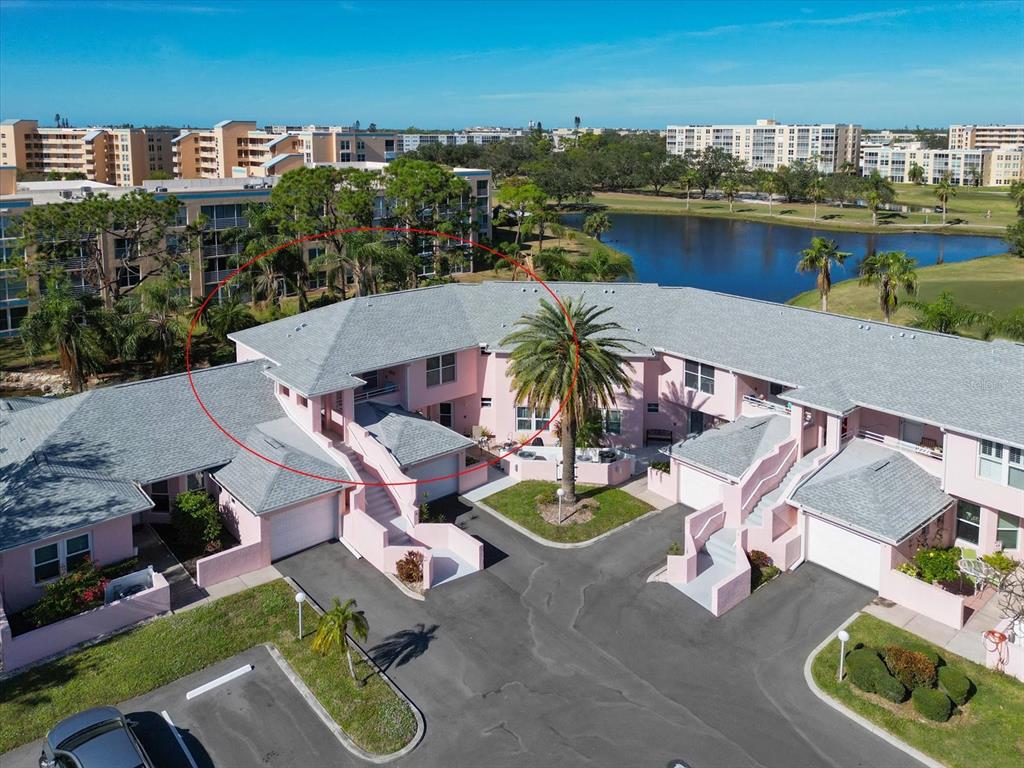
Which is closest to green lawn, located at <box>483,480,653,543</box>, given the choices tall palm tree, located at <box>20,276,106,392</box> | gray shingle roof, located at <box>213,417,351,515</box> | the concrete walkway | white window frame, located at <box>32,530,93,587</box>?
gray shingle roof, located at <box>213,417,351,515</box>

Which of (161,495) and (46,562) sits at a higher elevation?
(161,495)

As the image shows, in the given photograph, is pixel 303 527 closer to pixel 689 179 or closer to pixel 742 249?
pixel 742 249

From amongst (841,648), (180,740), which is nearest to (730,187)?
(841,648)

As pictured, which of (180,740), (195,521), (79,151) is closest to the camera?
(180,740)

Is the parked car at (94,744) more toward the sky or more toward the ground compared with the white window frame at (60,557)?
more toward the ground

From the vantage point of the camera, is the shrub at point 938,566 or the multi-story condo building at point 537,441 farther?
the multi-story condo building at point 537,441

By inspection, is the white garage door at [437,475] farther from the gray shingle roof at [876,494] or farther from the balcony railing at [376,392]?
the gray shingle roof at [876,494]

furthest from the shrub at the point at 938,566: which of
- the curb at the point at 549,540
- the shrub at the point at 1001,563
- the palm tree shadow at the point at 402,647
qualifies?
the palm tree shadow at the point at 402,647

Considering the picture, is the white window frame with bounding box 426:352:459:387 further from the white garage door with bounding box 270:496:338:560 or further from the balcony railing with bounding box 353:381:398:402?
the white garage door with bounding box 270:496:338:560


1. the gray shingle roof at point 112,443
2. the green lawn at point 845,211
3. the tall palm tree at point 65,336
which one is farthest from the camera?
the green lawn at point 845,211
